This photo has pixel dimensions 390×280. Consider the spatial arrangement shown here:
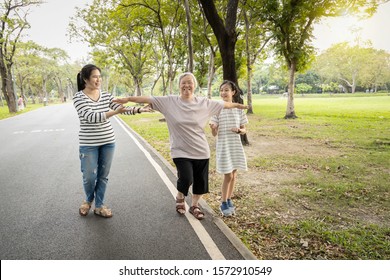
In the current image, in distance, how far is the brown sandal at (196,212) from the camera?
359cm

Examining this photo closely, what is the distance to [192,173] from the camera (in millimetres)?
3451

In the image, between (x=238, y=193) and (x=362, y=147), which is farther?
(x=362, y=147)

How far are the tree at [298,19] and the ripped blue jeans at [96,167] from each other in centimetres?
1317

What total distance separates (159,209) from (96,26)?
2422 cm

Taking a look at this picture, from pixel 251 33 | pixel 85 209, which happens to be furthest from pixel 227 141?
pixel 251 33

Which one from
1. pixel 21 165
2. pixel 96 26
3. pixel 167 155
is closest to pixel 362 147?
pixel 167 155

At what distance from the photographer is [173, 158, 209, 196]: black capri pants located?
11.0 ft

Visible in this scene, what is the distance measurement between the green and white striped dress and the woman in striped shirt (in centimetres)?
109

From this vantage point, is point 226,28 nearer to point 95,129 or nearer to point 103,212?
point 95,129

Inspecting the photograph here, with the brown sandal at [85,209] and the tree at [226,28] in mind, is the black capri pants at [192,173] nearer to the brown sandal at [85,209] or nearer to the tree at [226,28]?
the brown sandal at [85,209]

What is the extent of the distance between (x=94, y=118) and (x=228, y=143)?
5.84ft

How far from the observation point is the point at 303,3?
13.6 metres

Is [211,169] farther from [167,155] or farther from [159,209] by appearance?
[159,209]

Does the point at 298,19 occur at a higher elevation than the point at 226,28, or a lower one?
higher
